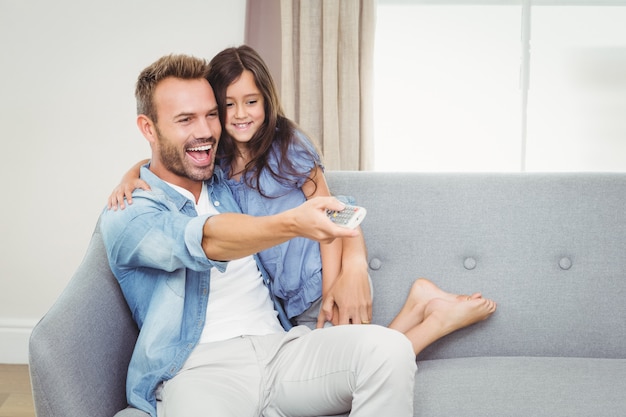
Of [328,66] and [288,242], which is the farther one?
[328,66]

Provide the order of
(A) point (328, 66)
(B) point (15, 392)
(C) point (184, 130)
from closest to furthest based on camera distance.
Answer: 1. (C) point (184, 130)
2. (B) point (15, 392)
3. (A) point (328, 66)

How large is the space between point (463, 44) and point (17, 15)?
1.95 meters

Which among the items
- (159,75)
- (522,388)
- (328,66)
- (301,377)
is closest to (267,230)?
(301,377)

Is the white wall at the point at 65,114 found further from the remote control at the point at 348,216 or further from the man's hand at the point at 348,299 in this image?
the remote control at the point at 348,216

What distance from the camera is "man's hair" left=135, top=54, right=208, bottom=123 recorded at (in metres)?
1.79

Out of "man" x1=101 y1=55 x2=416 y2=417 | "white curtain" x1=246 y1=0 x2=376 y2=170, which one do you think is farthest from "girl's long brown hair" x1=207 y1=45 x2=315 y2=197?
"white curtain" x1=246 y1=0 x2=376 y2=170

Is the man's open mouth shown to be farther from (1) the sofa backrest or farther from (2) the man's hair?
(1) the sofa backrest

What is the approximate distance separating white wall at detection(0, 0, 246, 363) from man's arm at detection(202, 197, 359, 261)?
1771mm

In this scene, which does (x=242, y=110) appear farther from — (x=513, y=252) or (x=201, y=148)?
(x=513, y=252)

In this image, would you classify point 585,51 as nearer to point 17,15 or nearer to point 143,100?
point 143,100

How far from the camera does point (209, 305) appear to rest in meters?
1.71

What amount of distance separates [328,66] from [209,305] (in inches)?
59.6

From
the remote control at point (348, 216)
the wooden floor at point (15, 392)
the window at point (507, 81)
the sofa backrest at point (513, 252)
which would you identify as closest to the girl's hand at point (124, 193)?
the remote control at point (348, 216)

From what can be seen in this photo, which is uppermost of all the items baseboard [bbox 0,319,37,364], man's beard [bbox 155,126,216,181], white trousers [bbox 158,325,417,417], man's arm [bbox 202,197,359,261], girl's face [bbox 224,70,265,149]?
girl's face [bbox 224,70,265,149]
